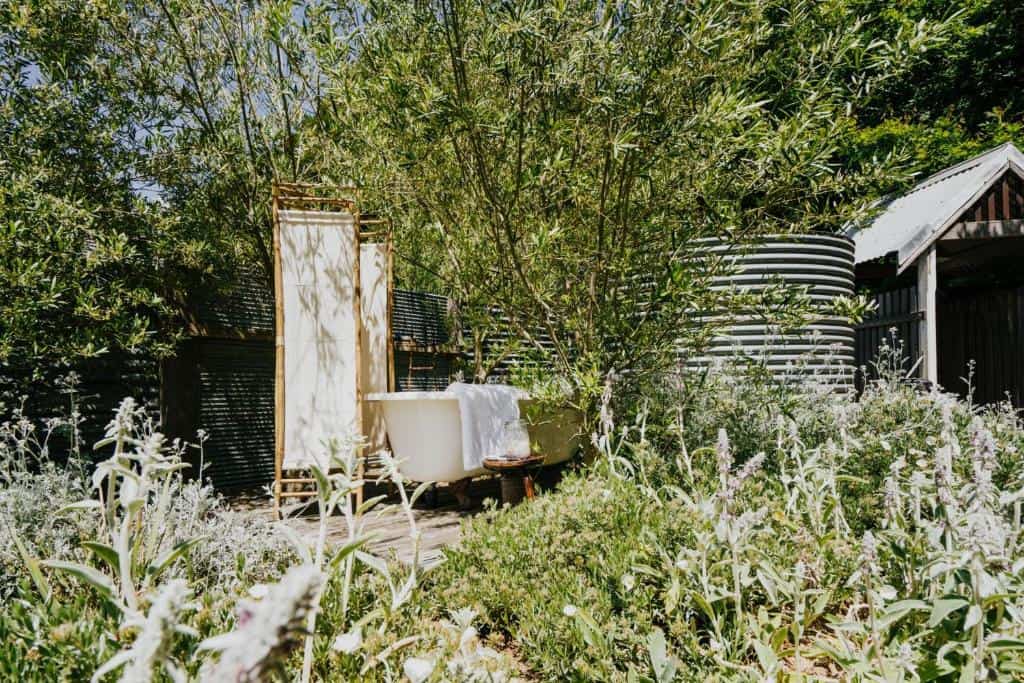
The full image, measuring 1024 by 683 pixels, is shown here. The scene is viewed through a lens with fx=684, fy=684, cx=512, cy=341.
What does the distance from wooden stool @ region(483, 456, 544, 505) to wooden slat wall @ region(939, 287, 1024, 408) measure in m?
5.80

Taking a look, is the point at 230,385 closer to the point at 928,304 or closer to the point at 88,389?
the point at 88,389

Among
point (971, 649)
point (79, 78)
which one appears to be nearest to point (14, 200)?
point (79, 78)

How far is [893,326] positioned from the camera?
8180mm

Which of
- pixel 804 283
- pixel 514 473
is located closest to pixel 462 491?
pixel 514 473

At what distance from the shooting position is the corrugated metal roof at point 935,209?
693 cm

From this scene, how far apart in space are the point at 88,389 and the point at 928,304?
7690 millimetres

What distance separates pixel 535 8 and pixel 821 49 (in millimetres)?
1512

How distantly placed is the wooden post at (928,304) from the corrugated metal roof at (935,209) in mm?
280

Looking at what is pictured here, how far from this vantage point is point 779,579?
6.96 ft

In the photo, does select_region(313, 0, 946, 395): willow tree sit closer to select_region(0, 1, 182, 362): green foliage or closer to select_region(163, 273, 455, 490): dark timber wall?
select_region(0, 1, 182, 362): green foliage

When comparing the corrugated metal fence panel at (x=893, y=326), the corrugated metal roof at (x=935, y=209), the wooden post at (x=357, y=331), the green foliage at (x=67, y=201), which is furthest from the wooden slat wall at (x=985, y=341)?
the green foliage at (x=67, y=201)

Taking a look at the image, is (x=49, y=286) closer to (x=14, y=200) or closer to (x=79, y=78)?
(x=14, y=200)

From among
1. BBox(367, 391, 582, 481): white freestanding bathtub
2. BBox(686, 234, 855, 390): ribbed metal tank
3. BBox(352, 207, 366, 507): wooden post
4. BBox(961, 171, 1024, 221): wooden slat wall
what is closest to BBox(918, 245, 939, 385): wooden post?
BBox(961, 171, 1024, 221): wooden slat wall

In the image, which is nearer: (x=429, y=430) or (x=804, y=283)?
(x=429, y=430)
